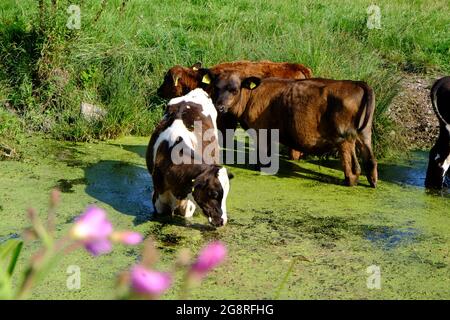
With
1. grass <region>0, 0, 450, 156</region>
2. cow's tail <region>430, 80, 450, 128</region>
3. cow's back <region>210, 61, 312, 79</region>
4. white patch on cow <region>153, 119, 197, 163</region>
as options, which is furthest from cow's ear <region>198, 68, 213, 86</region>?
cow's tail <region>430, 80, 450, 128</region>

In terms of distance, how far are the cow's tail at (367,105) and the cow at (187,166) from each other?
1.45 m

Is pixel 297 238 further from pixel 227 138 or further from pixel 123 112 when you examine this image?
pixel 123 112

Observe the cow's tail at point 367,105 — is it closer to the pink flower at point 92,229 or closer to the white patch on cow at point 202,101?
the white patch on cow at point 202,101

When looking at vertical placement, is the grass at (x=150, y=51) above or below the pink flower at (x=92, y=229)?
below

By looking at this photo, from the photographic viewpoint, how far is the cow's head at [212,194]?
6391mm

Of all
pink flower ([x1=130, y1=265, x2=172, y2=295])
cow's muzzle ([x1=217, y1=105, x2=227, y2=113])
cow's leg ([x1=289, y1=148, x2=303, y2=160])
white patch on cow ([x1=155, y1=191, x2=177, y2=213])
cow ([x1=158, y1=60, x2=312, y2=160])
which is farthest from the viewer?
cow ([x1=158, y1=60, x2=312, y2=160])

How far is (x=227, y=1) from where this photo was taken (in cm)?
1279

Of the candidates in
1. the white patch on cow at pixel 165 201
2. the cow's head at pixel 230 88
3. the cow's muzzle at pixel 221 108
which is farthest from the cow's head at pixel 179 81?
the white patch on cow at pixel 165 201

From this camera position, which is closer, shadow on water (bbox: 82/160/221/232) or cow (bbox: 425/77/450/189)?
shadow on water (bbox: 82/160/221/232)

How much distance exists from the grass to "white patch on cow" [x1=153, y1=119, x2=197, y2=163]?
219 cm

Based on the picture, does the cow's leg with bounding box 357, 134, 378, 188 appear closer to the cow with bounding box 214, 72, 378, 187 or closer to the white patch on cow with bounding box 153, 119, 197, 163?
the cow with bounding box 214, 72, 378, 187

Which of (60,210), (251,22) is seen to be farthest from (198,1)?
(60,210)

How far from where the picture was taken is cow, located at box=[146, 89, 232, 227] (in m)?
6.42

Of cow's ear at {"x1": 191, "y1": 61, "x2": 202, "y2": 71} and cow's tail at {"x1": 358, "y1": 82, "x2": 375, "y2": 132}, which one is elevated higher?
cow's ear at {"x1": 191, "y1": 61, "x2": 202, "y2": 71}
